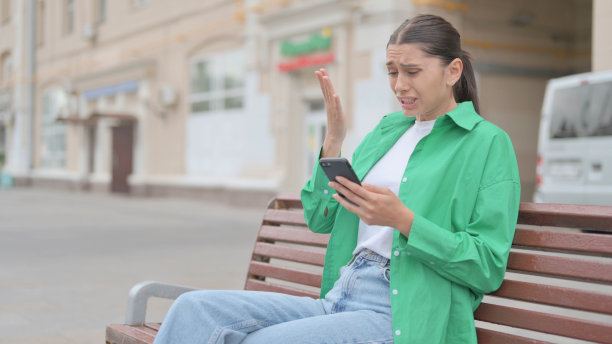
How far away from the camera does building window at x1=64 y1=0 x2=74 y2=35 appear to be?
3002 cm

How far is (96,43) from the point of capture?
2691cm

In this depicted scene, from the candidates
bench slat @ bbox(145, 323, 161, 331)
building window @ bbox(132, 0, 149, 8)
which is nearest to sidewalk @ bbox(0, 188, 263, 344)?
bench slat @ bbox(145, 323, 161, 331)

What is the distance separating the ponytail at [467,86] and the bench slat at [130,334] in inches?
56.0

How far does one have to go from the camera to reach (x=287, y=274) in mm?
3141

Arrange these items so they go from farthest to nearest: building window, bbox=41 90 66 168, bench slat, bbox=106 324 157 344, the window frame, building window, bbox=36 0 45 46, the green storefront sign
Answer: building window, bbox=36 0 45 46
building window, bbox=41 90 66 168
the window frame
the green storefront sign
bench slat, bbox=106 324 157 344

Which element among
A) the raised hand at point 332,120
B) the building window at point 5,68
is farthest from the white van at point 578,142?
the building window at point 5,68

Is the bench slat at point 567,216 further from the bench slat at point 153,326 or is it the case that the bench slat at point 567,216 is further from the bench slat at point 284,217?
the bench slat at point 153,326

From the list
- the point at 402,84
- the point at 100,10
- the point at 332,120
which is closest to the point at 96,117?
the point at 100,10

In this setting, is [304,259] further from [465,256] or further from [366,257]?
[465,256]

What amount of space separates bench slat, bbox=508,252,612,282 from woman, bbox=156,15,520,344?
134mm

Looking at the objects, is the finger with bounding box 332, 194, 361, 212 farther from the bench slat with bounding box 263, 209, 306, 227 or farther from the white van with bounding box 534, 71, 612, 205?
the white van with bounding box 534, 71, 612, 205

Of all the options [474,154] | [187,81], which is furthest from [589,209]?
[187,81]

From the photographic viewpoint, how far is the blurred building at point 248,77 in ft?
48.3

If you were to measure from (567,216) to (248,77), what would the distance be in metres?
15.8
